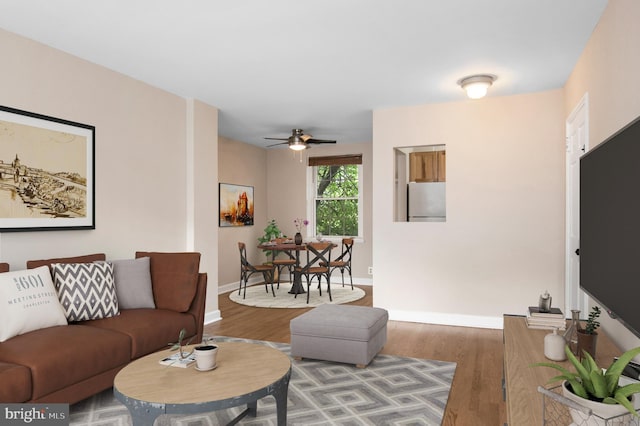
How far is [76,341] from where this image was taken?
269 centimetres

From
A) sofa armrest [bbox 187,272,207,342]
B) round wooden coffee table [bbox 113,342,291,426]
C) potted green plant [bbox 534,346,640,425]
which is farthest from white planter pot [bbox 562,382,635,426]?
A: sofa armrest [bbox 187,272,207,342]

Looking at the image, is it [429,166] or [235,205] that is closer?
[429,166]

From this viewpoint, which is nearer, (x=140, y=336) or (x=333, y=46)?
(x=140, y=336)

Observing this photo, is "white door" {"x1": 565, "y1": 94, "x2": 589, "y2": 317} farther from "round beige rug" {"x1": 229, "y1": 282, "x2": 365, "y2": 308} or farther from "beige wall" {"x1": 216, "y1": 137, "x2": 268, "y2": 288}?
"beige wall" {"x1": 216, "y1": 137, "x2": 268, "y2": 288}

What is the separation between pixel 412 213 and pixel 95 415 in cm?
420

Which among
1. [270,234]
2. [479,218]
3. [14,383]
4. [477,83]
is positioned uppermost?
[477,83]

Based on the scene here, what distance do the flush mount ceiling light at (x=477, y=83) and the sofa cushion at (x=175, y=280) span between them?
119 inches

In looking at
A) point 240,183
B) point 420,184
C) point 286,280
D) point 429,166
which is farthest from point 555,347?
point 286,280

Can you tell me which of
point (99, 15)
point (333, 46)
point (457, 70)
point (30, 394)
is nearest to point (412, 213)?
point (457, 70)

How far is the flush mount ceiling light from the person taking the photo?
13.9ft

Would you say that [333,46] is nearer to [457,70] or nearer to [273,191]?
[457,70]

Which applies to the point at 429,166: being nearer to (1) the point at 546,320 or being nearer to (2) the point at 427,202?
(2) the point at 427,202

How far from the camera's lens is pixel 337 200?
839 cm

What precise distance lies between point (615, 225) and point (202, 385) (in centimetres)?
194
